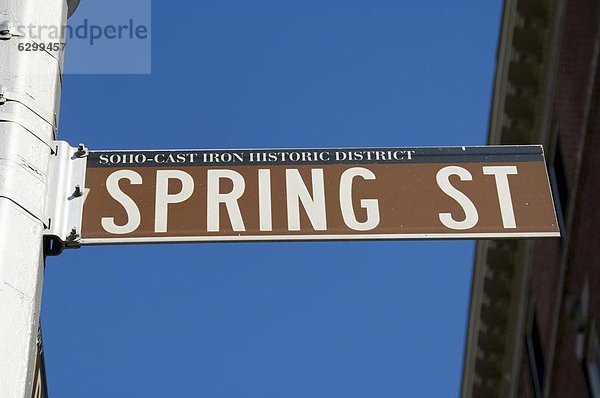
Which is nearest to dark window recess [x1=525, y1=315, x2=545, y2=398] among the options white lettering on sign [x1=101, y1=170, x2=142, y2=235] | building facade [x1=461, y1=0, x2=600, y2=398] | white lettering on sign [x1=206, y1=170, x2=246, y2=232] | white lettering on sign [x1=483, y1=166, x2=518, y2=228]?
building facade [x1=461, y1=0, x2=600, y2=398]

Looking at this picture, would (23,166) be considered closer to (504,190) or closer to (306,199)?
(306,199)

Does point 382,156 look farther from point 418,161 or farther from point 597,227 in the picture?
point 597,227

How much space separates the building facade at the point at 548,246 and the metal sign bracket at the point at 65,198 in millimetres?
11110

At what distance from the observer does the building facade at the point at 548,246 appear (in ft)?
50.3

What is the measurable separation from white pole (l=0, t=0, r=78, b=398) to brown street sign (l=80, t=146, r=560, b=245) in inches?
16.3

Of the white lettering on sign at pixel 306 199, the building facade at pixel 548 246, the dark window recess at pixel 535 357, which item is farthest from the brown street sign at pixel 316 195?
the dark window recess at pixel 535 357

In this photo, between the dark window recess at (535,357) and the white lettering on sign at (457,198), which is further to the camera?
the dark window recess at (535,357)

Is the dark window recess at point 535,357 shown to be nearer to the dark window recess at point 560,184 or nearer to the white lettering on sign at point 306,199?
the dark window recess at point 560,184

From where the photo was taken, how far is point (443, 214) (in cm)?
466

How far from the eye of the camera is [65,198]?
4.22 m

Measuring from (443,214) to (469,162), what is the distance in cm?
34

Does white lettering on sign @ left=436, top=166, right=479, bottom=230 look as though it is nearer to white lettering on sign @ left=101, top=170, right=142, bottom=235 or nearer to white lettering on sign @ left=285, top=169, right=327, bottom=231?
white lettering on sign @ left=285, top=169, right=327, bottom=231

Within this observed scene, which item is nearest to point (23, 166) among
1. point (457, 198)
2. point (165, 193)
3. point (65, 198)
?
point (65, 198)

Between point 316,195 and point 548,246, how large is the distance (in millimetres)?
14391
